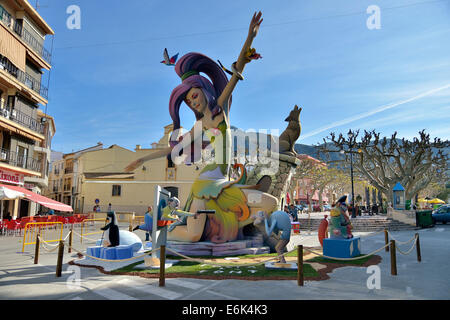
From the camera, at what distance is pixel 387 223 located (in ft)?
72.5

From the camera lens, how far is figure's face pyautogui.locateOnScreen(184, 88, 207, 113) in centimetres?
1055

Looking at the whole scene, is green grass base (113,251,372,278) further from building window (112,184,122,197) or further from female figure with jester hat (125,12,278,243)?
building window (112,184,122,197)

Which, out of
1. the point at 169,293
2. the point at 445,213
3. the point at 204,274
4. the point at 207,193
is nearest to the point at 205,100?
the point at 207,193

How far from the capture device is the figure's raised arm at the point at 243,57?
9.33 m

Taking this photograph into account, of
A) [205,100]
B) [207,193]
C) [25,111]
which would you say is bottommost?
[207,193]

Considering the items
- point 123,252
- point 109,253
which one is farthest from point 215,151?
point 109,253

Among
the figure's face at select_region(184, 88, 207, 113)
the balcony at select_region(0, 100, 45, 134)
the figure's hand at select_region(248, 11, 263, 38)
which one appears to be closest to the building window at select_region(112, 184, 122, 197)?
the balcony at select_region(0, 100, 45, 134)

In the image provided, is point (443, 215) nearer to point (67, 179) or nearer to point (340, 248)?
point (340, 248)

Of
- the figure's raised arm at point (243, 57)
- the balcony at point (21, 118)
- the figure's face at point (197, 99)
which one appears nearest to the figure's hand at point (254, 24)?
the figure's raised arm at point (243, 57)

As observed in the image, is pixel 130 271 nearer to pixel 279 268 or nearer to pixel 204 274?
pixel 204 274

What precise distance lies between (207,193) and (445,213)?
2434 centimetres

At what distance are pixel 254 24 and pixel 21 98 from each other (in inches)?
806

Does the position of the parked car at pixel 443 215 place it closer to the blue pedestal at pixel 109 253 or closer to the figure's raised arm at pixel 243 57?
the figure's raised arm at pixel 243 57

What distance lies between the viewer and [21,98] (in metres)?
22.5
